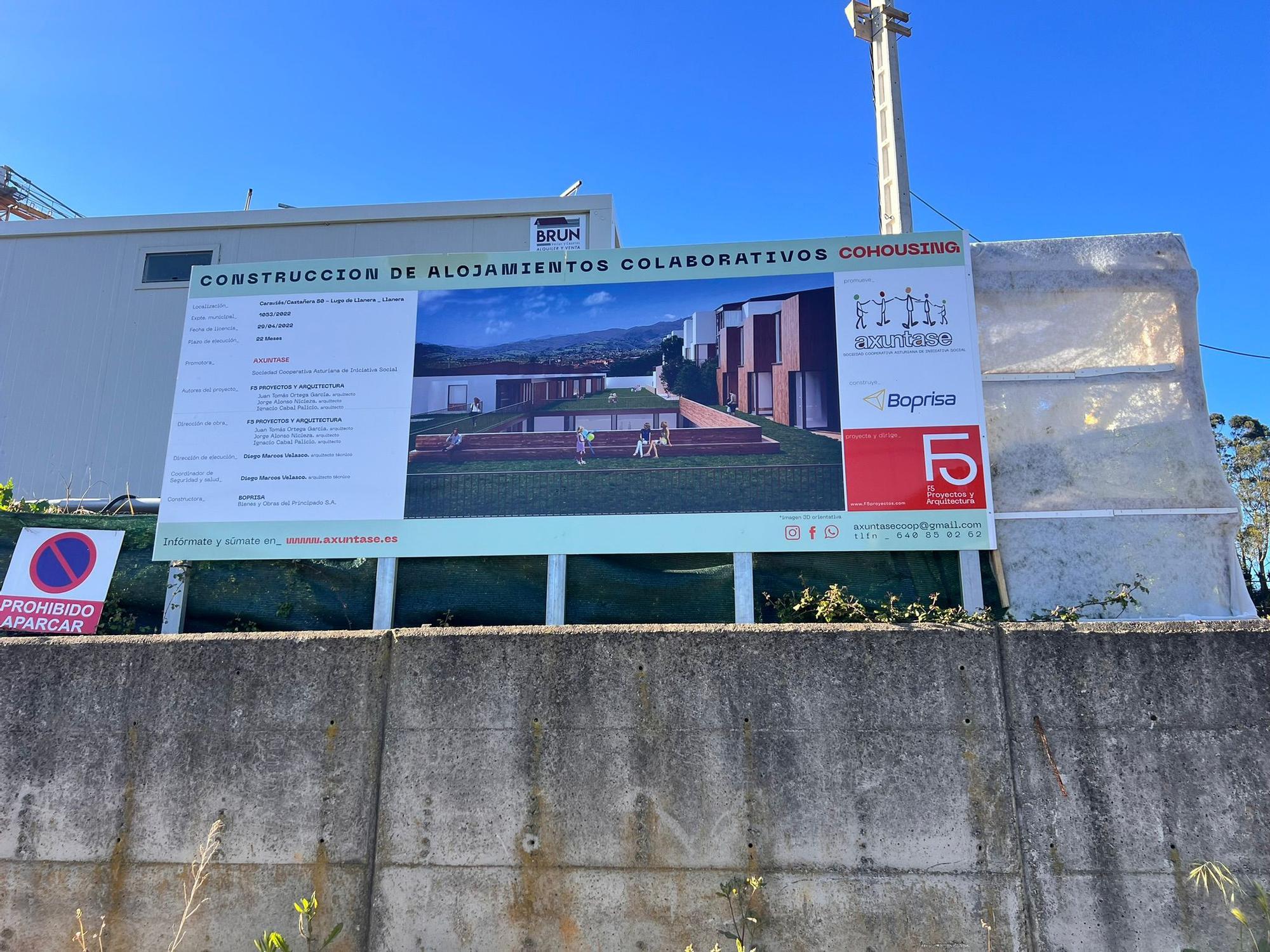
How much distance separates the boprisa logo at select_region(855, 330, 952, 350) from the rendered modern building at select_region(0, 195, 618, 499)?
5949mm

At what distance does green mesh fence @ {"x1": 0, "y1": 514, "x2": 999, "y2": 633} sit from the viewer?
544 cm

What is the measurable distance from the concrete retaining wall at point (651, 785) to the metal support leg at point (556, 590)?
2.93ft

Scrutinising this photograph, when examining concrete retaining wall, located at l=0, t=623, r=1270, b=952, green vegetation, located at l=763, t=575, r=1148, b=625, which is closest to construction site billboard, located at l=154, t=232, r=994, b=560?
green vegetation, located at l=763, t=575, r=1148, b=625

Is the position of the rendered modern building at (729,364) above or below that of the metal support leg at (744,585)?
above

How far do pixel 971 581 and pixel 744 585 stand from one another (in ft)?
4.88

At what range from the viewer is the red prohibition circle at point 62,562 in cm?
553

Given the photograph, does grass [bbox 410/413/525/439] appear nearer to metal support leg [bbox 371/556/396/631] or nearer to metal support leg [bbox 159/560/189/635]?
metal support leg [bbox 371/556/396/631]

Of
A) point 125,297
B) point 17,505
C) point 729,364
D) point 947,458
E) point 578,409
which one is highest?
point 125,297

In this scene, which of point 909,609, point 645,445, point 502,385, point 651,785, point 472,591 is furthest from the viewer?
point 502,385

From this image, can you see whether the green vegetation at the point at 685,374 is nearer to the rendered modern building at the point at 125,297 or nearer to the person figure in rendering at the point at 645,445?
the person figure in rendering at the point at 645,445

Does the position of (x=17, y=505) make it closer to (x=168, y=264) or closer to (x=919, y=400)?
(x=168, y=264)

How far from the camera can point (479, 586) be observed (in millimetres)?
5590

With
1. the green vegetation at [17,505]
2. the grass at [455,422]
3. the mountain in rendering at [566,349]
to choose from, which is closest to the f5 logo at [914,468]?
the mountain in rendering at [566,349]

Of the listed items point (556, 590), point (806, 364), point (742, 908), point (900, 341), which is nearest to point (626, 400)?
point (806, 364)
